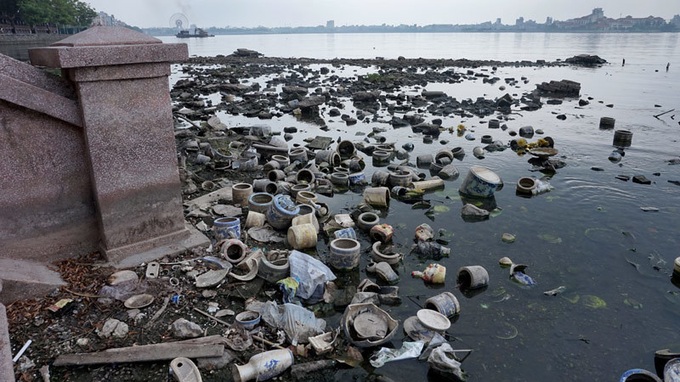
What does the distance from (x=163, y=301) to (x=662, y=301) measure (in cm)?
611

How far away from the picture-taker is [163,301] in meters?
4.52

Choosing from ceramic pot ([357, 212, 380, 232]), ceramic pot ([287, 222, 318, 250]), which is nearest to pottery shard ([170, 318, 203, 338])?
ceramic pot ([287, 222, 318, 250])

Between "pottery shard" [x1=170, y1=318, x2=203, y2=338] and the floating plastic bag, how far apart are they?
1717 millimetres

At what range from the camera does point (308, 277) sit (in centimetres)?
502

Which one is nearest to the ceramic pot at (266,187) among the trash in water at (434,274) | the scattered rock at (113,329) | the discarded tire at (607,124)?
the trash in water at (434,274)

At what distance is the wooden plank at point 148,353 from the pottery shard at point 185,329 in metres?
0.10

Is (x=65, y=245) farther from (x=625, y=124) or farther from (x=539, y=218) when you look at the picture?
(x=625, y=124)

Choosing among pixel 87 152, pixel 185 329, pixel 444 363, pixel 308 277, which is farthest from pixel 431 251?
pixel 87 152

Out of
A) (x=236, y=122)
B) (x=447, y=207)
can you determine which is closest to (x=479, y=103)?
(x=236, y=122)

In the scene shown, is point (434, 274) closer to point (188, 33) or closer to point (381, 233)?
point (381, 233)

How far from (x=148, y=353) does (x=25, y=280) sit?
1.60 metres

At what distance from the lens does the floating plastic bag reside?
4.14 m

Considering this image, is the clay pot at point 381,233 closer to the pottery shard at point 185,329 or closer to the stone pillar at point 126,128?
the stone pillar at point 126,128

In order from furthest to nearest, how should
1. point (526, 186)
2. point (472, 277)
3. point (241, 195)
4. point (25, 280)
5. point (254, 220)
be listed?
point (526, 186) → point (241, 195) → point (254, 220) → point (472, 277) → point (25, 280)
